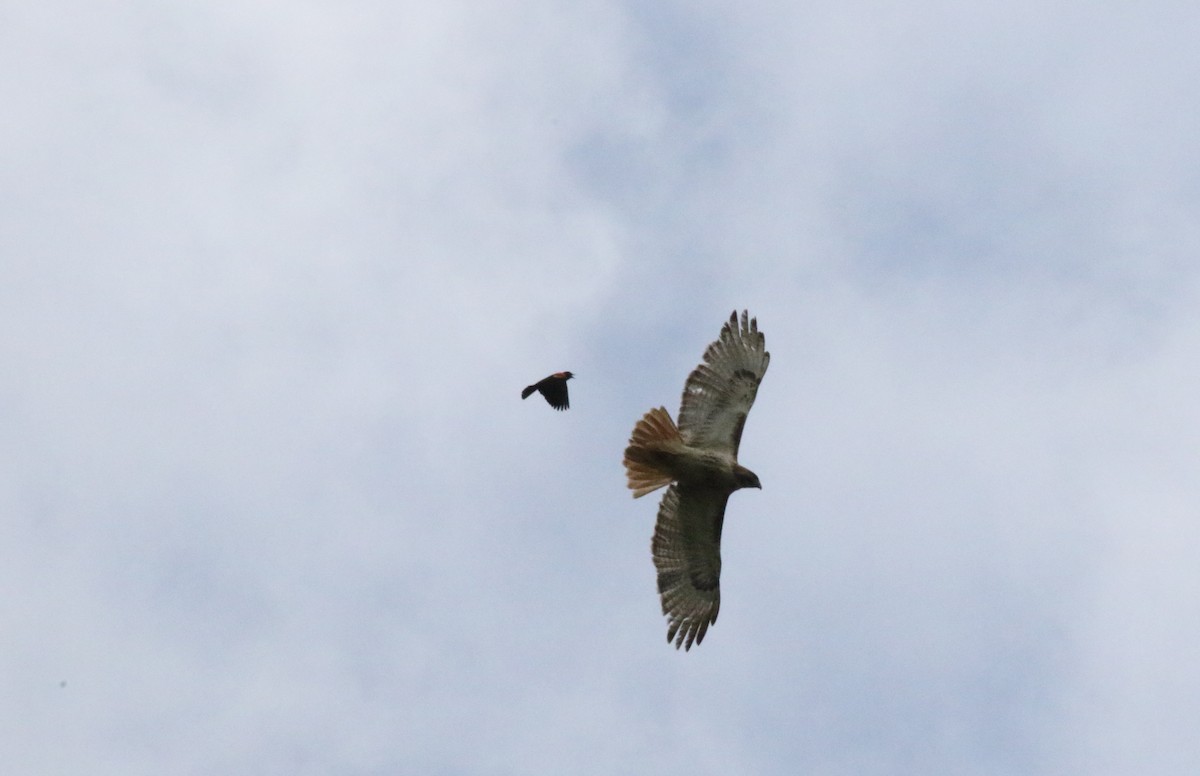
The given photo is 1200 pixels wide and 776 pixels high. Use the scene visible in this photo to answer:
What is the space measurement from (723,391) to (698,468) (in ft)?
3.60

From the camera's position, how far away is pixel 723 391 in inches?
794

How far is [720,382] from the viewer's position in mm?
20141

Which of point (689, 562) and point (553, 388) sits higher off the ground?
point (553, 388)

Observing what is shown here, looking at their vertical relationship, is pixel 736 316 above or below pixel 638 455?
above

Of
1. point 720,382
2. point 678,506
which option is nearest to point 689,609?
point 678,506

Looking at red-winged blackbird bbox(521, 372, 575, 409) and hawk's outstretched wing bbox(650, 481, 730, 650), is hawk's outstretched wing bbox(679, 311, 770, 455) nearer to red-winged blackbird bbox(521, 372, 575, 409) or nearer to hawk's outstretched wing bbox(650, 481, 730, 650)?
hawk's outstretched wing bbox(650, 481, 730, 650)

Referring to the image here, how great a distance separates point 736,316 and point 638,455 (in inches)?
93.3

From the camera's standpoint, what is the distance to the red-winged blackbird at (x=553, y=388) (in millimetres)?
21594

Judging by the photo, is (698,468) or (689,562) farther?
(689,562)

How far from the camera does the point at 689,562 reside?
2064 cm

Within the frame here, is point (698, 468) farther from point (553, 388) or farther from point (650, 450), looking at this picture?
point (553, 388)

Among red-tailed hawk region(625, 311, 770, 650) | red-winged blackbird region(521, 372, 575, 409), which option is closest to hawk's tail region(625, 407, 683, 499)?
red-tailed hawk region(625, 311, 770, 650)

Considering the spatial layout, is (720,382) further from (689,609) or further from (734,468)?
(689,609)

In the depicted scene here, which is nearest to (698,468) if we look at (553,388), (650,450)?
(650,450)
